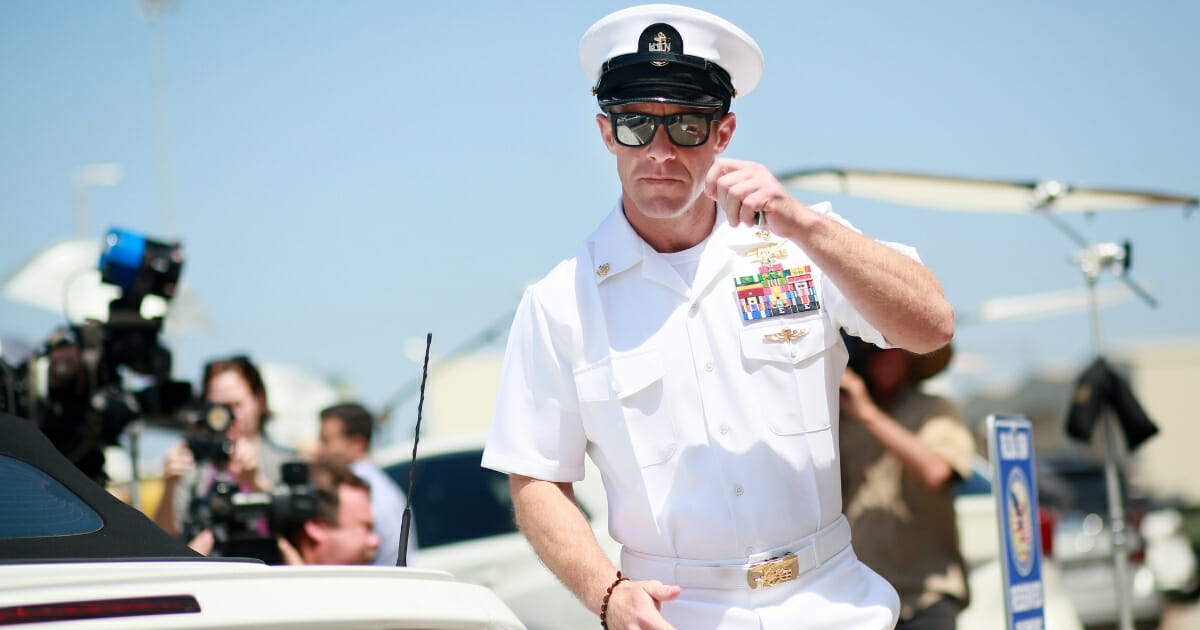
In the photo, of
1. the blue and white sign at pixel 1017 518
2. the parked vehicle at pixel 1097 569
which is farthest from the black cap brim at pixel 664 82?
the parked vehicle at pixel 1097 569

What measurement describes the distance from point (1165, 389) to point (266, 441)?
35290 mm

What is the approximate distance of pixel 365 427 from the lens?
6977mm

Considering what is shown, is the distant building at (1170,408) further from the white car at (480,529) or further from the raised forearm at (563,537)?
the raised forearm at (563,537)

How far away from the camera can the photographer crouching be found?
489 cm

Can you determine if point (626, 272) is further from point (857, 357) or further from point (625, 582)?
point (857, 357)

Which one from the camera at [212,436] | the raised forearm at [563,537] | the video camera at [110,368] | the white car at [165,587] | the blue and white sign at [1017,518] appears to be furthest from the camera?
the camera at [212,436]

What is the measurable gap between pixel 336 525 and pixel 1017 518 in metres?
2.58

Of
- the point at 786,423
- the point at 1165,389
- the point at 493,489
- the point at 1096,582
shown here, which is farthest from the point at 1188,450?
the point at 786,423

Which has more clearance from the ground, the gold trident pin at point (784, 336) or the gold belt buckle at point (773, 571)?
the gold trident pin at point (784, 336)

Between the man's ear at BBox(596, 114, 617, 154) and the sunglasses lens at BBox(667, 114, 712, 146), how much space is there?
0.48 feet

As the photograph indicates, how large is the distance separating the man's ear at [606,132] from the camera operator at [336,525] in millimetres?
2501

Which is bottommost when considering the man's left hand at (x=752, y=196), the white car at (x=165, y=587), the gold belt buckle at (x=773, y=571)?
the gold belt buckle at (x=773, y=571)

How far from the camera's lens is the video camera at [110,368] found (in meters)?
4.89

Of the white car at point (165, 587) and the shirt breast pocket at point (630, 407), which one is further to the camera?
the shirt breast pocket at point (630, 407)
